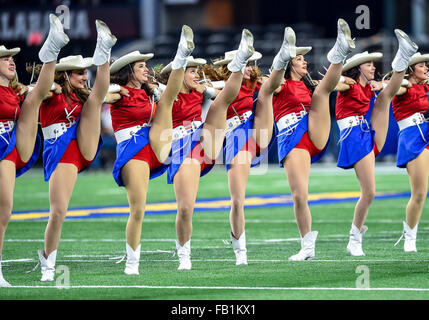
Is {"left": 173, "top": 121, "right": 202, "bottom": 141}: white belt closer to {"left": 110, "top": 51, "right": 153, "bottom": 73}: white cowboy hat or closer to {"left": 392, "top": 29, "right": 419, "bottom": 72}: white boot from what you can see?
{"left": 110, "top": 51, "right": 153, "bottom": 73}: white cowboy hat

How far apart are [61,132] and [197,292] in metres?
1.83

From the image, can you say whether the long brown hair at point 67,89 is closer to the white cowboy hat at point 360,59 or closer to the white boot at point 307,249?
the white boot at point 307,249

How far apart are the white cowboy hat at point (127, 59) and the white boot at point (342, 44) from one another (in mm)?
1630

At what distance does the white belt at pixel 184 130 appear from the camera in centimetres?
873

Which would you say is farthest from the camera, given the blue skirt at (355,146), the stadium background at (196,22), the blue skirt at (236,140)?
the stadium background at (196,22)

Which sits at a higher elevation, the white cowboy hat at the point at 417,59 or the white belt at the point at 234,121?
the white cowboy hat at the point at 417,59

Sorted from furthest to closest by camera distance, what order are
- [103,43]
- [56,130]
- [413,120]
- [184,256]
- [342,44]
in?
[413,120], [342,44], [184,256], [56,130], [103,43]

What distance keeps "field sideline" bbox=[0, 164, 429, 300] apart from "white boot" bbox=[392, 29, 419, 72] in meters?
1.73

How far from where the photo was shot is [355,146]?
9703mm

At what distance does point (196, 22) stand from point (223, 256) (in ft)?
68.5

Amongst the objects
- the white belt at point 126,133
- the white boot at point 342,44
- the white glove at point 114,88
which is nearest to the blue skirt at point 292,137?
the white boot at point 342,44

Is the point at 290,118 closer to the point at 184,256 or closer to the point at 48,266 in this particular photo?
the point at 184,256

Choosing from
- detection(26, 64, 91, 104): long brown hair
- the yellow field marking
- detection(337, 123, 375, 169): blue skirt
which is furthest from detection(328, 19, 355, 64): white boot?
the yellow field marking

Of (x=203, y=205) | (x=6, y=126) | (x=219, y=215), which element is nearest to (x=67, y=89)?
(x=6, y=126)
